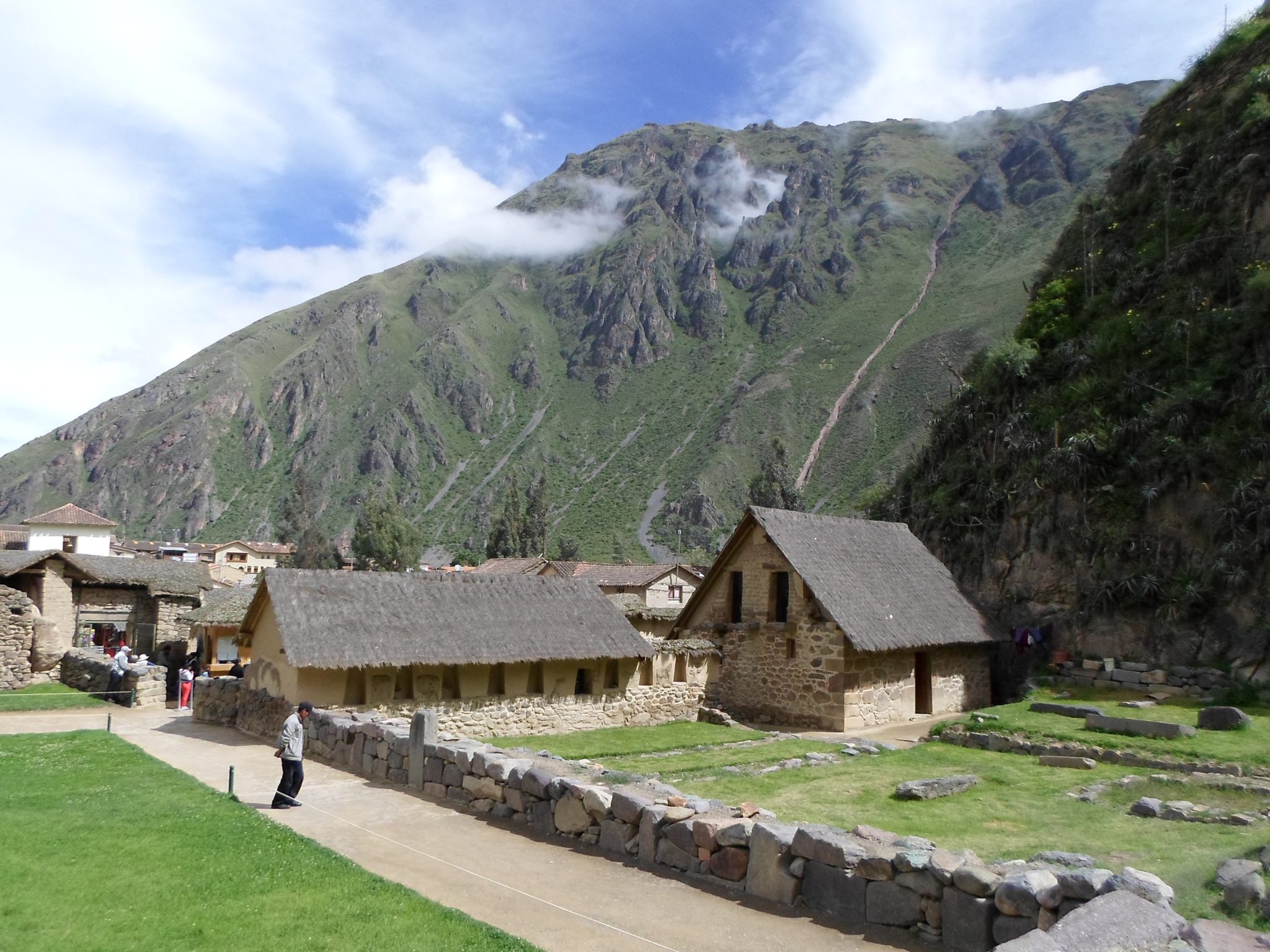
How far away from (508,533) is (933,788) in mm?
78942

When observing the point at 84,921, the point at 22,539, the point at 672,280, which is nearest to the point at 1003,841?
the point at 84,921

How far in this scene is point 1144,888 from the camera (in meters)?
6.59

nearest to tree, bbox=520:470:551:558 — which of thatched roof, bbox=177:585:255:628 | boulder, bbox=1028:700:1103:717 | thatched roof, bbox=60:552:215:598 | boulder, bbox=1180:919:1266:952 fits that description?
thatched roof, bbox=60:552:215:598

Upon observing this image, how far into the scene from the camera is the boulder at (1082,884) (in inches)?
256

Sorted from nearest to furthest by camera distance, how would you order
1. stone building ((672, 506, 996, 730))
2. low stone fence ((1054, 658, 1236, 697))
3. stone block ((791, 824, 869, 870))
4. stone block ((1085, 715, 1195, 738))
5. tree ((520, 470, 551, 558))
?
stone block ((791, 824, 869, 870)) → stone block ((1085, 715, 1195, 738)) → stone building ((672, 506, 996, 730)) → low stone fence ((1054, 658, 1236, 697)) → tree ((520, 470, 551, 558))

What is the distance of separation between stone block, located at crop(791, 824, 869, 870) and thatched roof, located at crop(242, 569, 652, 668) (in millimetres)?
12948

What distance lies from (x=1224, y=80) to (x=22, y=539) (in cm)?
9350

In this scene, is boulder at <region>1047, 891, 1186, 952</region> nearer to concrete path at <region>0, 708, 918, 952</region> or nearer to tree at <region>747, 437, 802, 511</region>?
concrete path at <region>0, 708, 918, 952</region>

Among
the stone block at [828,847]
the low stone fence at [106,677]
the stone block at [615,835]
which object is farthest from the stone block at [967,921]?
the low stone fence at [106,677]

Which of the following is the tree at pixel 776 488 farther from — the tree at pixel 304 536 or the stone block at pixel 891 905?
the stone block at pixel 891 905

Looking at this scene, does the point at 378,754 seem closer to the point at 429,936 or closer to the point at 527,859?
the point at 527,859

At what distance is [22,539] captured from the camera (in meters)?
78.2

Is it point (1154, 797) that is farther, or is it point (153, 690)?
point (153, 690)

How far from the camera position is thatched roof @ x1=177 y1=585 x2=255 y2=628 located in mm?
28484
